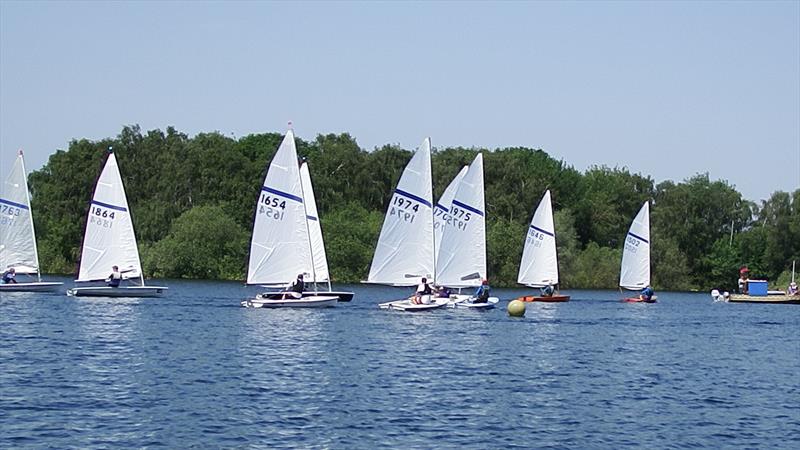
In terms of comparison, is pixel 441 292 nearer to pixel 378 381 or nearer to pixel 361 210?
pixel 378 381

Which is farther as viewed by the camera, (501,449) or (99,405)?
(99,405)

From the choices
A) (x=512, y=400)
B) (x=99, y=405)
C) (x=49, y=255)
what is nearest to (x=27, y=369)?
(x=99, y=405)

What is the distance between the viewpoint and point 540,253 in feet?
262

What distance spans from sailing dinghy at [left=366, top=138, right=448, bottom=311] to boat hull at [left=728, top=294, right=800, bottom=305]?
144 feet

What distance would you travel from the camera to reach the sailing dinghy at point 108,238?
65.8 m

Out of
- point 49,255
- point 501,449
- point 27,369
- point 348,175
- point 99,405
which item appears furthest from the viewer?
point 348,175

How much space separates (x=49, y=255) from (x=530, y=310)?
6348cm

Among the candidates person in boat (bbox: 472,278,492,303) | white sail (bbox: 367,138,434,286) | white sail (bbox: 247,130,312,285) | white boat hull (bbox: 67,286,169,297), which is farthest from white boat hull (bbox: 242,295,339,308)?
white boat hull (bbox: 67,286,169,297)

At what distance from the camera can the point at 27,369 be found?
33.9 metres

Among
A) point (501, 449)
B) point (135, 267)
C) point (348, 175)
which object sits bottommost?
point (501, 449)

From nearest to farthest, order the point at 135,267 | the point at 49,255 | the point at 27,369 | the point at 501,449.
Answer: the point at 501,449 < the point at 27,369 < the point at 135,267 < the point at 49,255

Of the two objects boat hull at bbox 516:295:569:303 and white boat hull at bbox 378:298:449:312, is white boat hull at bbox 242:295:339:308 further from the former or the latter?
boat hull at bbox 516:295:569:303

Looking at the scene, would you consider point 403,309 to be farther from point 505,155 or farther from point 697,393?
point 505,155

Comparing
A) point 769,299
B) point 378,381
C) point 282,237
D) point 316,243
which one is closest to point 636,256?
point 769,299
